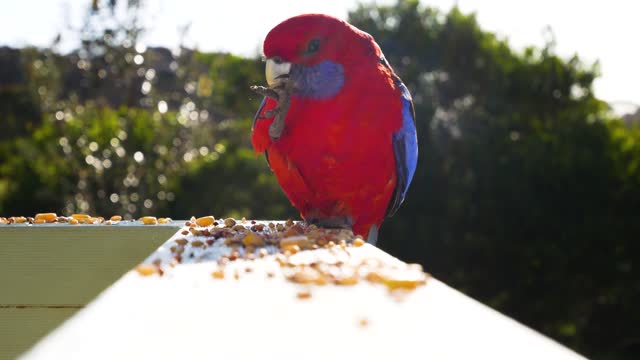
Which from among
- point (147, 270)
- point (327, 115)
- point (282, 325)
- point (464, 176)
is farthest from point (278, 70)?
point (464, 176)

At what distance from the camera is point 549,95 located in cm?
821

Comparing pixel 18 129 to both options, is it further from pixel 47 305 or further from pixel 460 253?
pixel 47 305

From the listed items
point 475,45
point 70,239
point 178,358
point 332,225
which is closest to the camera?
point 178,358

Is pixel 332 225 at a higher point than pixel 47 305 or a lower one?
higher

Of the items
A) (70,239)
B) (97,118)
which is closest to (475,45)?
(97,118)

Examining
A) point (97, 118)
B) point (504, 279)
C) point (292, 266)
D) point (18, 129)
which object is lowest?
point (504, 279)

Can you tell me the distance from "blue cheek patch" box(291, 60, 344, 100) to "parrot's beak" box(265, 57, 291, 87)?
0.08 ft

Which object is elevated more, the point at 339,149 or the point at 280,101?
the point at 280,101

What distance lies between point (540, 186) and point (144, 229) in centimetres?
615

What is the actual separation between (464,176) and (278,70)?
5535 millimetres

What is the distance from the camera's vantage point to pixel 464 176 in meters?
7.46

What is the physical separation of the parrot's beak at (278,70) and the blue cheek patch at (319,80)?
0.02m

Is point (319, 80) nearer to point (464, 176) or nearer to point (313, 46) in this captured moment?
point (313, 46)

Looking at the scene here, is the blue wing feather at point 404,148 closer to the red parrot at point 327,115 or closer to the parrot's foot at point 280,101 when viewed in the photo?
the red parrot at point 327,115
